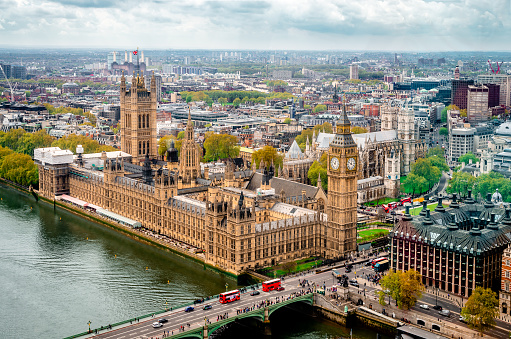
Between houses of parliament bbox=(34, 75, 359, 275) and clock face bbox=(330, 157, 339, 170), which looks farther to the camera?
clock face bbox=(330, 157, 339, 170)

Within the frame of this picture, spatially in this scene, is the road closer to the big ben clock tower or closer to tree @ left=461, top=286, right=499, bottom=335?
tree @ left=461, top=286, right=499, bottom=335

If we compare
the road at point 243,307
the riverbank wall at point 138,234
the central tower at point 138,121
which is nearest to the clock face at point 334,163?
the road at point 243,307

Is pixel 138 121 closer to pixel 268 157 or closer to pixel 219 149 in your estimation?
pixel 219 149

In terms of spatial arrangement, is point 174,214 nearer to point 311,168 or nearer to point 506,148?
point 311,168

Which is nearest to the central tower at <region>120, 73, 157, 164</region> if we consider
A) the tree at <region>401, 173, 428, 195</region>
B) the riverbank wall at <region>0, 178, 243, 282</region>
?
the riverbank wall at <region>0, 178, 243, 282</region>

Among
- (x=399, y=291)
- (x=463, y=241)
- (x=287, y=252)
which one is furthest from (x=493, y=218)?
(x=287, y=252)

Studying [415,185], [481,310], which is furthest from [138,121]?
[481,310]
